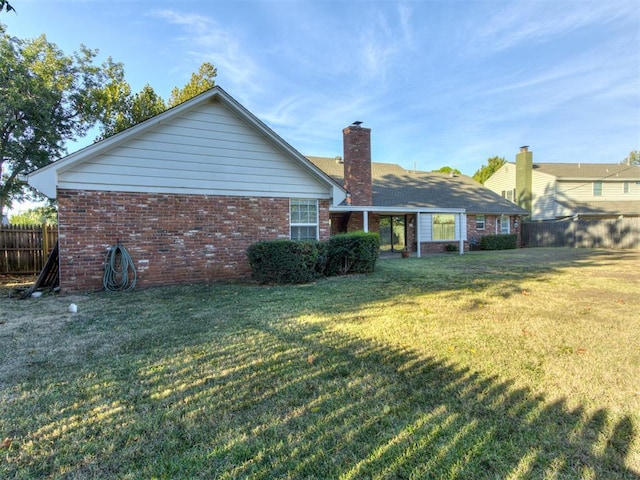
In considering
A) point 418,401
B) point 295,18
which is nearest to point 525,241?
point 295,18

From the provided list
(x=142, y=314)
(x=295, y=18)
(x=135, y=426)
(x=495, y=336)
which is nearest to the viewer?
(x=135, y=426)

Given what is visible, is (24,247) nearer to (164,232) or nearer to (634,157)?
(164,232)

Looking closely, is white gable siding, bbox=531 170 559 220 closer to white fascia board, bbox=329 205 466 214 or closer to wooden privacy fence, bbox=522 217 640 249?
wooden privacy fence, bbox=522 217 640 249

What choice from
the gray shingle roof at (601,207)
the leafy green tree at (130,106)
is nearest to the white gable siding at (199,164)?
the leafy green tree at (130,106)

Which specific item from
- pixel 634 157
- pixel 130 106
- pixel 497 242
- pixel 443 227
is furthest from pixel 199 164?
pixel 634 157

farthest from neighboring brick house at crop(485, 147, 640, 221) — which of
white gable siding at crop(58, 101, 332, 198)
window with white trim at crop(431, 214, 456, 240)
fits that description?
white gable siding at crop(58, 101, 332, 198)

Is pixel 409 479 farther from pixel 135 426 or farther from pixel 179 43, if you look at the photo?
pixel 179 43

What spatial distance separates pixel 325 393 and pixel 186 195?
23.0 ft

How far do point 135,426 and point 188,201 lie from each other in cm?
679

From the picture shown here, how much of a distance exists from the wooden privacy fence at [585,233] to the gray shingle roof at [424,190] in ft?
6.34

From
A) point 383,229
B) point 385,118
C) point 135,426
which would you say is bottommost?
point 135,426

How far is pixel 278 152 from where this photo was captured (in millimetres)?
9352

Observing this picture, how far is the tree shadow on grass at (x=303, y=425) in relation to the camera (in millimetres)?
1876

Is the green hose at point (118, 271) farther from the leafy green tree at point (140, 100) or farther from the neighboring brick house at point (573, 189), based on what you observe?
the neighboring brick house at point (573, 189)
